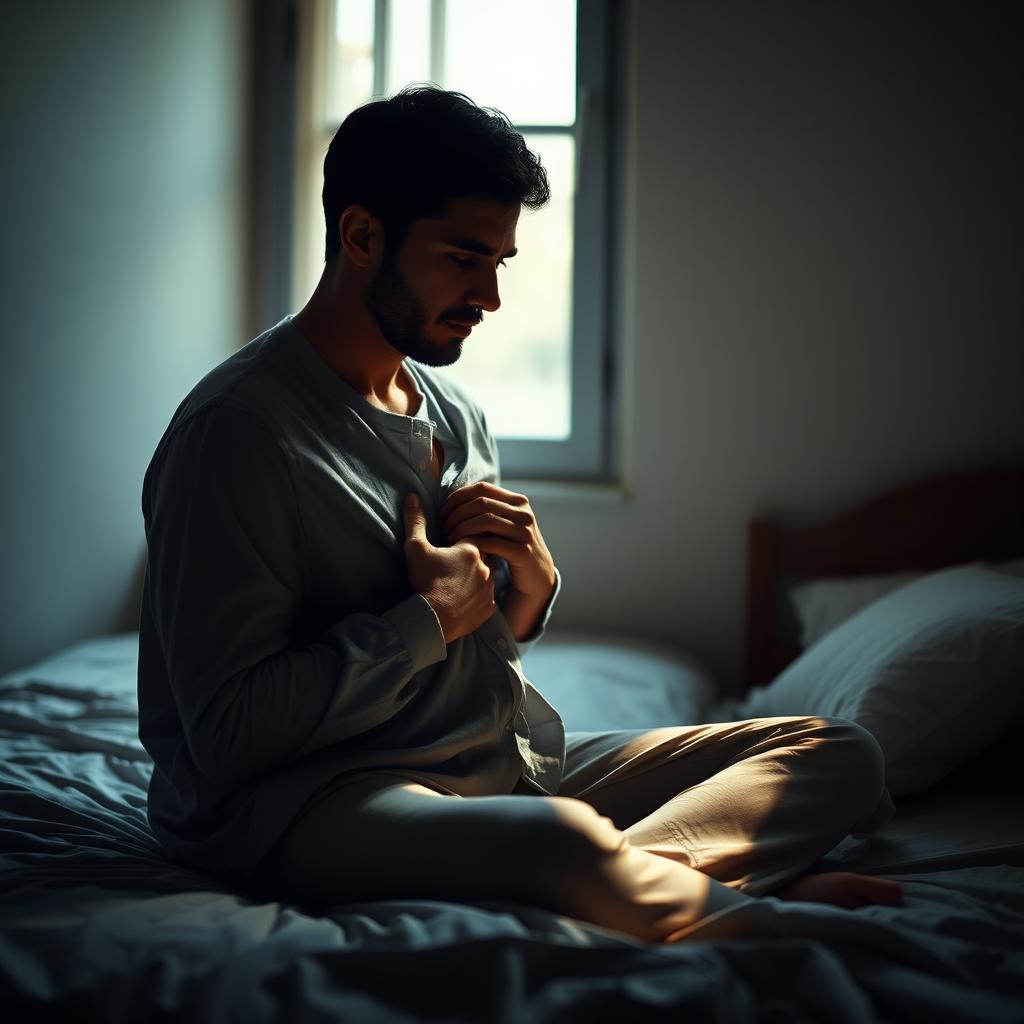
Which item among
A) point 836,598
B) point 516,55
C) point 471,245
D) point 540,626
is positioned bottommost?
point 836,598

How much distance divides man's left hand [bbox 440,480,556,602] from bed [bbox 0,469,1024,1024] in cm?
42

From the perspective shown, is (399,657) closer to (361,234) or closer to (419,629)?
(419,629)

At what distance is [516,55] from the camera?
2.39 metres

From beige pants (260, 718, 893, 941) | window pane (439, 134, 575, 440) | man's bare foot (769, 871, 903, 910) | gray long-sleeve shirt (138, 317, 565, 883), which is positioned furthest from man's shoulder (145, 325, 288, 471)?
window pane (439, 134, 575, 440)

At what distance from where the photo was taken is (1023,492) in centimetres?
208

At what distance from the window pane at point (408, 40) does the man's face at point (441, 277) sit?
4.62 feet

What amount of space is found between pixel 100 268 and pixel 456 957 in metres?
1.56

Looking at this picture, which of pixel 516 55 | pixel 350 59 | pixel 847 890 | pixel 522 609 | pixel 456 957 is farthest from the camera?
pixel 350 59

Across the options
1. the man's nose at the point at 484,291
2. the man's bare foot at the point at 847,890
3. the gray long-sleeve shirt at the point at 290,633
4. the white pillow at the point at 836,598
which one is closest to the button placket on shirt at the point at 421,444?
the gray long-sleeve shirt at the point at 290,633

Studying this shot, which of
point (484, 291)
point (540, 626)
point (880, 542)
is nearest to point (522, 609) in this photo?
point (540, 626)

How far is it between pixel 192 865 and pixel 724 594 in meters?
1.45

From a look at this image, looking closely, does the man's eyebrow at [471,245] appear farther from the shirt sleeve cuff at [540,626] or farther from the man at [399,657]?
the shirt sleeve cuff at [540,626]

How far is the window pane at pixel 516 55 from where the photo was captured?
7.78ft

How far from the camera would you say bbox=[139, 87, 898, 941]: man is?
0.98 metres
